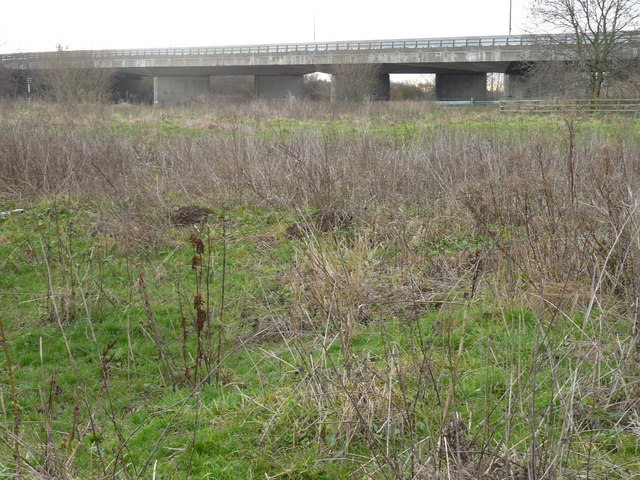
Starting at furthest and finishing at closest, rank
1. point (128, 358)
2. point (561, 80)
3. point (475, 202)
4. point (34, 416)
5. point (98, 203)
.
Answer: point (561, 80), point (98, 203), point (475, 202), point (128, 358), point (34, 416)

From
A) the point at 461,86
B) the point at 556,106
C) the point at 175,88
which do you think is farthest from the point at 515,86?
the point at 175,88

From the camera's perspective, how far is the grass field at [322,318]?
289 cm

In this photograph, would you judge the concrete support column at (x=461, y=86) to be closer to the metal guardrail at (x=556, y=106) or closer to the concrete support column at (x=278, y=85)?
the concrete support column at (x=278, y=85)

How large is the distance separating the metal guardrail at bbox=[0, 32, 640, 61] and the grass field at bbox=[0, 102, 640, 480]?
22.9m

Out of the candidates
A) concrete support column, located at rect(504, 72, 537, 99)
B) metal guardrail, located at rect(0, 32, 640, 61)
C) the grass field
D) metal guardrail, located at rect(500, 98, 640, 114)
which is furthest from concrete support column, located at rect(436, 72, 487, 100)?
Result: the grass field

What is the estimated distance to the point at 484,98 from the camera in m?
45.6

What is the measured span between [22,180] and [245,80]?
49.7 metres

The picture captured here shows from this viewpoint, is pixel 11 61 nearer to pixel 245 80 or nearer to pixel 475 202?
pixel 245 80

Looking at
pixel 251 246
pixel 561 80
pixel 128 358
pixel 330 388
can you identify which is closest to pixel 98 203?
pixel 251 246

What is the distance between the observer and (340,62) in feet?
130

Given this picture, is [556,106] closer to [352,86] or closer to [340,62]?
[352,86]

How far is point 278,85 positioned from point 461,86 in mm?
13954

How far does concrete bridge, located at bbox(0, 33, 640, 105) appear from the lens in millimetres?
35469

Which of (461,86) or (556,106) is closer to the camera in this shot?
(556,106)
